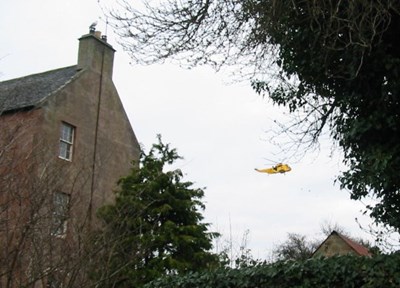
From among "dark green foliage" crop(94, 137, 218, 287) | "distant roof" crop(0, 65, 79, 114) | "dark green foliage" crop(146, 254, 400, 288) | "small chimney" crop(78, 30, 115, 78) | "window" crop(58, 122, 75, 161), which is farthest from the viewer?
"small chimney" crop(78, 30, 115, 78)

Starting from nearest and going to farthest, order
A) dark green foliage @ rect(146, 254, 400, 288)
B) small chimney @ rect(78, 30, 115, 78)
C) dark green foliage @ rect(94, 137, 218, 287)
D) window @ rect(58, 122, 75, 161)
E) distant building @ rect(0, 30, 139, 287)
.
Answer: dark green foliage @ rect(146, 254, 400, 288) < distant building @ rect(0, 30, 139, 287) < dark green foliage @ rect(94, 137, 218, 287) < window @ rect(58, 122, 75, 161) < small chimney @ rect(78, 30, 115, 78)

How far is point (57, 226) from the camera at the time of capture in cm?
877

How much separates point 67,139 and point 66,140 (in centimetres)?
13

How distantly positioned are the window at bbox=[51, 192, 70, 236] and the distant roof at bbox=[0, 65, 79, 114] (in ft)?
37.2

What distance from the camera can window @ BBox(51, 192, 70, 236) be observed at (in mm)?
8761

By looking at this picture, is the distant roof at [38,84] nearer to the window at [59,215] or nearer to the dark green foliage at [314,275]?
Result: the window at [59,215]

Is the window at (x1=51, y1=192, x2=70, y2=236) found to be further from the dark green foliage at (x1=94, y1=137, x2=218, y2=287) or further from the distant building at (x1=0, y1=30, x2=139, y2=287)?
the dark green foliage at (x1=94, y1=137, x2=218, y2=287)

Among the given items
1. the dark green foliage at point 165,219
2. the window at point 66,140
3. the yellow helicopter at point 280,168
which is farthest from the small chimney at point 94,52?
the yellow helicopter at point 280,168

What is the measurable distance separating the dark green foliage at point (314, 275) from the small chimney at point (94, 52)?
50.6ft

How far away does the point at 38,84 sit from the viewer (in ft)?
79.7

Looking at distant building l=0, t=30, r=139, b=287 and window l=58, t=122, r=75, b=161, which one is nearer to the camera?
distant building l=0, t=30, r=139, b=287

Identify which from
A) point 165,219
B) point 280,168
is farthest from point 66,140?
point 280,168

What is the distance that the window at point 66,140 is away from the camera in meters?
23.3

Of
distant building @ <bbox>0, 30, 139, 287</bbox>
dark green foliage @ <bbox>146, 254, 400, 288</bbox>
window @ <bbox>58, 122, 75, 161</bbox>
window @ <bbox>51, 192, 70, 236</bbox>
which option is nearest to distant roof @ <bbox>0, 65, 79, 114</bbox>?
distant building @ <bbox>0, 30, 139, 287</bbox>
